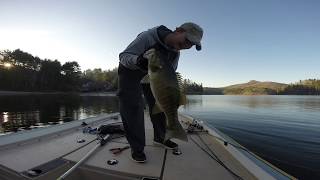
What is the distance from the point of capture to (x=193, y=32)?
10.9 ft

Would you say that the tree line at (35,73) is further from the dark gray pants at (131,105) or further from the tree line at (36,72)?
the dark gray pants at (131,105)

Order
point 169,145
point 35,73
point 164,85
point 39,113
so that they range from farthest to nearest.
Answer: point 35,73 → point 39,113 → point 169,145 → point 164,85

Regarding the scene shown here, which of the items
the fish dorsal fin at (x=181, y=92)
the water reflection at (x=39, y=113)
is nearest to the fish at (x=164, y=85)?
the fish dorsal fin at (x=181, y=92)

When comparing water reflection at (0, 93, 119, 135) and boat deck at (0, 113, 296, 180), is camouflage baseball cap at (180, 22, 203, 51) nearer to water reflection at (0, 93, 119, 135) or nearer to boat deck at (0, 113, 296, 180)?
boat deck at (0, 113, 296, 180)

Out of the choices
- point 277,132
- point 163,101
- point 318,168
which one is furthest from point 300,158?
point 163,101

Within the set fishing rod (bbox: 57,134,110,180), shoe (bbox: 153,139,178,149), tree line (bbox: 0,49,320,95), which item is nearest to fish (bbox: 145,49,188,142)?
fishing rod (bbox: 57,134,110,180)

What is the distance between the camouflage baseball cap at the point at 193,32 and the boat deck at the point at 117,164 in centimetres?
167

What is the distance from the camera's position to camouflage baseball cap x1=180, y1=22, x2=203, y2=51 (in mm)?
3285

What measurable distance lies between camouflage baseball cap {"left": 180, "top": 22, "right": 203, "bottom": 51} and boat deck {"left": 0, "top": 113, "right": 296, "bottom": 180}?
167 cm

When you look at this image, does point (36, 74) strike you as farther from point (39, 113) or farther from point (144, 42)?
point (144, 42)

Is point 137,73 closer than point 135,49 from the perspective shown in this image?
No

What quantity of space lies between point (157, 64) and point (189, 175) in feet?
4.98

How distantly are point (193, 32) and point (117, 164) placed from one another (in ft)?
6.64

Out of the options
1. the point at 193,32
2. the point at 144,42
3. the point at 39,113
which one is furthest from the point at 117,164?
the point at 39,113
